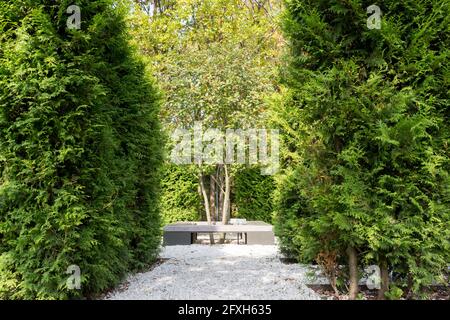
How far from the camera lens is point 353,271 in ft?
14.3

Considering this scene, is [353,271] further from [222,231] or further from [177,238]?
[177,238]

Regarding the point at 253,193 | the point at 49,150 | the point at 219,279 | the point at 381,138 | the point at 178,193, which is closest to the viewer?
the point at 381,138

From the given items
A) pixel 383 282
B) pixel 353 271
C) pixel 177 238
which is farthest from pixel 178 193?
pixel 383 282

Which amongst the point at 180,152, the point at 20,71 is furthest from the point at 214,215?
the point at 20,71

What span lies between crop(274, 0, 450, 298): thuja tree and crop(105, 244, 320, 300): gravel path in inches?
38.1

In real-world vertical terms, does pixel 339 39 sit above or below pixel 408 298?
above

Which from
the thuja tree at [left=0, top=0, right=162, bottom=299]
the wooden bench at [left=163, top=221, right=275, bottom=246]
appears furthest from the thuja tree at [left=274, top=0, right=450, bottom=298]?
the wooden bench at [left=163, top=221, right=275, bottom=246]

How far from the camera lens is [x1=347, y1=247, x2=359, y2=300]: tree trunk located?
4.32 m

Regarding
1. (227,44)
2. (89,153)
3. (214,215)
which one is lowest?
(214,215)

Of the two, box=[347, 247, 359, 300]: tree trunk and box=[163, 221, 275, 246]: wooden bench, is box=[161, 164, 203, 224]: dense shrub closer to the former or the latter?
box=[163, 221, 275, 246]: wooden bench

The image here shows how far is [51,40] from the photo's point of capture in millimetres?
4078

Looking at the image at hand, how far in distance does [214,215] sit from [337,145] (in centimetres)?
894

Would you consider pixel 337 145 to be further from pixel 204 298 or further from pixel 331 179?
pixel 204 298

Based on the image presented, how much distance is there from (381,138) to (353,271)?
161 cm
